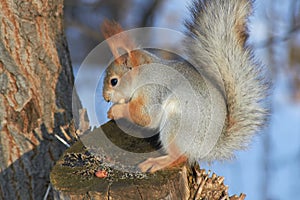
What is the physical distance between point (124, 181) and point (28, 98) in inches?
19.9

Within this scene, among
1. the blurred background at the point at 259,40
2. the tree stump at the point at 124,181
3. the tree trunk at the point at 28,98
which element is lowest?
the tree stump at the point at 124,181

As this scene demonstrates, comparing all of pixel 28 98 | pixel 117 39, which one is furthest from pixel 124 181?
pixel 28 98

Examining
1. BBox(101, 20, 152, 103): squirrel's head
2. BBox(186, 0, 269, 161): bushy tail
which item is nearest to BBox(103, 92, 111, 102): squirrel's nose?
BBox(101, 20, 152, 103): squirrel's head

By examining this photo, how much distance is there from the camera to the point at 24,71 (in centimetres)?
158

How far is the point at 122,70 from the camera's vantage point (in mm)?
1497

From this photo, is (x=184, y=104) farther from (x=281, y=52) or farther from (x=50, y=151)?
(x=281, y=52)

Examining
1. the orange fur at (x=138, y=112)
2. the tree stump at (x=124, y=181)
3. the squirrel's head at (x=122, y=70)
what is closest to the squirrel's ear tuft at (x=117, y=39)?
the squirrel's head at (x=122, y=70)

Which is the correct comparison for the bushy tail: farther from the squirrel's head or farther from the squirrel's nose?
the squirrel's nose

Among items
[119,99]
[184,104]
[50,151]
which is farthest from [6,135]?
[184,104]

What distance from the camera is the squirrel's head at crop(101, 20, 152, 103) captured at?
1.47 metres

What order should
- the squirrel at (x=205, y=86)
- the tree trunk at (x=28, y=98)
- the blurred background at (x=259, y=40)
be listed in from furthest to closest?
1. the blurred background at (x=259, y=40)
2. the tree trunk at (x=28, y=98)
3. the squirrel at (x=205, y=86)

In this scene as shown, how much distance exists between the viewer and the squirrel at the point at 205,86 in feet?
4.62

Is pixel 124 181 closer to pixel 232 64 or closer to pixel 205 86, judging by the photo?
pixel 205 86

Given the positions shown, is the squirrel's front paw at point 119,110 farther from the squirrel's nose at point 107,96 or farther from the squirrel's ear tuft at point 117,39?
the squirrel's ear tuft at point 117,39
